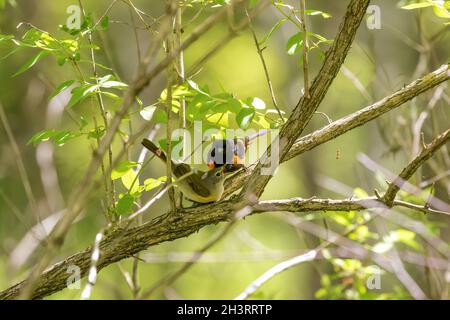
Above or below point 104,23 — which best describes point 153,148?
below

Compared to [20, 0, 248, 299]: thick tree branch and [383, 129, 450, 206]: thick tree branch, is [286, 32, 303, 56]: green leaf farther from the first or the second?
[20, 0, 248, 299]: thick tree branch

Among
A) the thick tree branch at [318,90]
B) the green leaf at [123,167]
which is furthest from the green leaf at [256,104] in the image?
the green leaf at [123,167]

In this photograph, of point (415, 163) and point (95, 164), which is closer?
point (95, 164)

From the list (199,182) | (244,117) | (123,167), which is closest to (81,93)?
(123,167)

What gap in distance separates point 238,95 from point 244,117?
7836mm

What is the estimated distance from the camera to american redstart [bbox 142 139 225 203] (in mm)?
3023

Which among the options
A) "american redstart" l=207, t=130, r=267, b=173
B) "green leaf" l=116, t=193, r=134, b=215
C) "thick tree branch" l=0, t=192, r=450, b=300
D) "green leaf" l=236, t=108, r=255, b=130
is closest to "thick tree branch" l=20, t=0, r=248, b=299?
"green leaf" l=236, t=108, r=255, b=130

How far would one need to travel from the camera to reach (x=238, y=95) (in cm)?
1025

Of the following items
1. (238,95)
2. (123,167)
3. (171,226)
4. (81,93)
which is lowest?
(171,226)

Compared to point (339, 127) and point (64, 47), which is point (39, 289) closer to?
point (64, 47)

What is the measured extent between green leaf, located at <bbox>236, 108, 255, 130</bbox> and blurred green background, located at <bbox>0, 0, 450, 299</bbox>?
367 centimetres

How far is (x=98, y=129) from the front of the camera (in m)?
2.80

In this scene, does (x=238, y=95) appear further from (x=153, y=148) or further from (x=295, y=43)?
(x=295, y=43)
